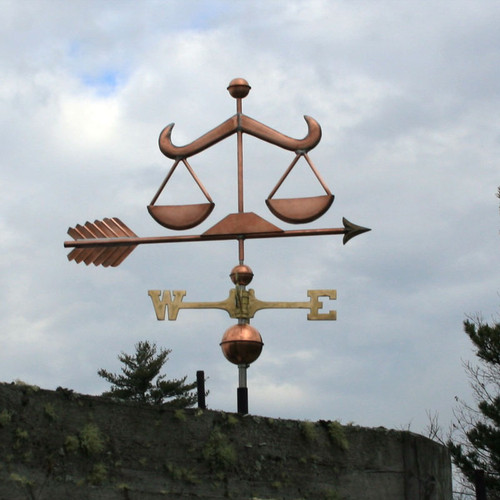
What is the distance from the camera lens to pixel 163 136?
6.79 m

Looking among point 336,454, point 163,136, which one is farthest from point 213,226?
point 336,454

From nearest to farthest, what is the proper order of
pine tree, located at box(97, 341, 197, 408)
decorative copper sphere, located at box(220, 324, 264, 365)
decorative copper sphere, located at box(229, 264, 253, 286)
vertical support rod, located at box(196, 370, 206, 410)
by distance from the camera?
vertical support rod, located at box(196, 370, 206, 410), decorative copper sphere, located at box(220, 324, 264, 365), decorative copper sphere, located at box(229, 264, 253, 286), pine tree, located at box(97, 341, 197, 408)

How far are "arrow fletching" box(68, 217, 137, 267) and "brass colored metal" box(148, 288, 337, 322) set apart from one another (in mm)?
436

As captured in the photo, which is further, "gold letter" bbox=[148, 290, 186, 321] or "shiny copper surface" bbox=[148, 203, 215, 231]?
"shiny copper surface" bbox=[148, 203, 215, 231]

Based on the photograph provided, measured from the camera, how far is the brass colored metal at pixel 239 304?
6.22m

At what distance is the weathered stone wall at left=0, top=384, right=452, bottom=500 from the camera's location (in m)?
4.30

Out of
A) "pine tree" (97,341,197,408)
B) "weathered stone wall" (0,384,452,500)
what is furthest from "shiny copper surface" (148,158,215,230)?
"pine tree" (97,341,197,408)

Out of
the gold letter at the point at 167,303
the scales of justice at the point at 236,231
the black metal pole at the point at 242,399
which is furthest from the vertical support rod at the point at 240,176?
the black metal pole at the point at 242,399

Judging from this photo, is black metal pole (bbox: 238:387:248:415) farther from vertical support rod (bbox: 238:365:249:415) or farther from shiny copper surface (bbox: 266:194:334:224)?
shiny copper surface (bbox: 266:194:334:224)

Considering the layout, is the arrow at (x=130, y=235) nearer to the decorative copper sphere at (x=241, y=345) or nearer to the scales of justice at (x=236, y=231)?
the scales of justice at (x=236, y=231)

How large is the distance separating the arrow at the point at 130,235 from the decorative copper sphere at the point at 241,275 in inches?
7.2

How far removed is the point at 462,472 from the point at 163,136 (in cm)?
1656

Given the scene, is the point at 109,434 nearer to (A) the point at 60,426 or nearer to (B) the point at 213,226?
(A) the point at 60,426

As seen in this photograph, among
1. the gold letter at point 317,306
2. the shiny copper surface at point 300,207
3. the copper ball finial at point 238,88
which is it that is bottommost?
the gold letter at point 317,306
